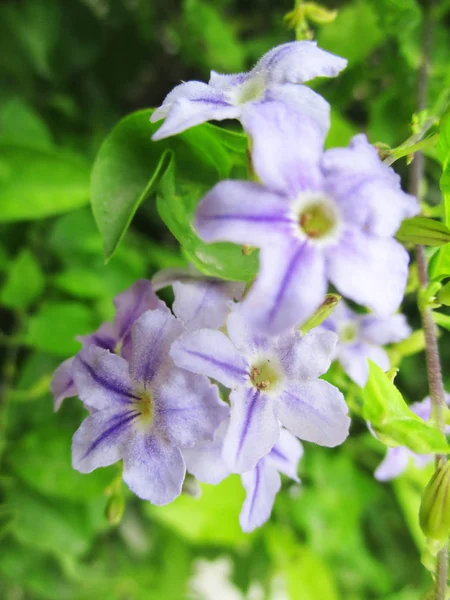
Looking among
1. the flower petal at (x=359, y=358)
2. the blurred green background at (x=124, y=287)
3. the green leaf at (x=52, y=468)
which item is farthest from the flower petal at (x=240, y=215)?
the green leaf at (x=52, y=468)

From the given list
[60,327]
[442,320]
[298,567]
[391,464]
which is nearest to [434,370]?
[442,320]

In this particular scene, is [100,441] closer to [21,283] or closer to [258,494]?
[258,494]

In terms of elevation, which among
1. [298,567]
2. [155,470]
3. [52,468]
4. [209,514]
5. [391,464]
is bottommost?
[298,567]

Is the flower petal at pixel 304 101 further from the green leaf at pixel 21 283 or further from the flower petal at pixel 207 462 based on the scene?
the green leaf at pixel 21 283

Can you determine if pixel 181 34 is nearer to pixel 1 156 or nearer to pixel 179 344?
pixel 1 156

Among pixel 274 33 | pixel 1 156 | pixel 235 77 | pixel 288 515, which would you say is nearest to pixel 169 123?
pixel 235 77

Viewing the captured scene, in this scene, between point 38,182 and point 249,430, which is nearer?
point 249,430
